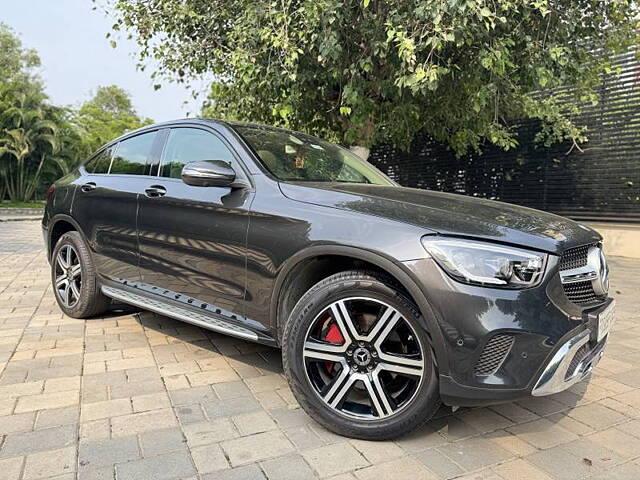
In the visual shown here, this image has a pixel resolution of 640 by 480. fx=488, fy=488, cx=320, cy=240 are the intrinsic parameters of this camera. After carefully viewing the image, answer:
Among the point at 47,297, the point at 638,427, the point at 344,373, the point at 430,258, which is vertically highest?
the point at 430,258

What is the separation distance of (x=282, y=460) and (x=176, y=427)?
2.00ft

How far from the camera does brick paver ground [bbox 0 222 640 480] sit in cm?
207

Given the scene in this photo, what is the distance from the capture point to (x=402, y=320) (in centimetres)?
218

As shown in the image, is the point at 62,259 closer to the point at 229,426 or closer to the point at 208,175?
the point at 208,175

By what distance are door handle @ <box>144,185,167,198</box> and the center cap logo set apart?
5.82ft

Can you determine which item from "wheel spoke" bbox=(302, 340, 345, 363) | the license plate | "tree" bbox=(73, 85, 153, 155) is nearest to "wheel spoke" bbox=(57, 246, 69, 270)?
"wheel spoke" bbox=(302, 340, 345, 363)

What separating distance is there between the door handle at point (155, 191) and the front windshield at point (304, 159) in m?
0.66

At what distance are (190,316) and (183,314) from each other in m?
0.08

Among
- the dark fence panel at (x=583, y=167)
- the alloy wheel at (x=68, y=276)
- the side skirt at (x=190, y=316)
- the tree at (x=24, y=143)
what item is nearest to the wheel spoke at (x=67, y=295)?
the alloy wheel at (x=68, y=276)

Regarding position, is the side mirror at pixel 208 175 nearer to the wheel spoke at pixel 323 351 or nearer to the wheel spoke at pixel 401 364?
the wheel spoke at pixel 323 351

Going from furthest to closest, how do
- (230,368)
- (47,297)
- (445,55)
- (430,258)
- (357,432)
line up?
(445,55) < (47,297) < (230,368) < (357,432) < (430,258)

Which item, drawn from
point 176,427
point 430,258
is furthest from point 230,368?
point 430,258

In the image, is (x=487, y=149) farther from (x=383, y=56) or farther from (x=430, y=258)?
(x=430, y=258)

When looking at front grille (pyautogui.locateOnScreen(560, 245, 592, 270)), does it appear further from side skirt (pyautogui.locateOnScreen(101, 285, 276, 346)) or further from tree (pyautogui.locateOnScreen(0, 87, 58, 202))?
tree (pyautogui.locateOnScreen(0, 87, 58, 202))
